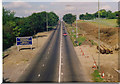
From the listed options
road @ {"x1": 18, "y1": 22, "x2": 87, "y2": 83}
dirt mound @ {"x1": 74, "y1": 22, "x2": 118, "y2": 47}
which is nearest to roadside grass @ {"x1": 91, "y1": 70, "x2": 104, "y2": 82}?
road @ {"x1": 18, "y1": 22, "x2": 87, "y2": 83}

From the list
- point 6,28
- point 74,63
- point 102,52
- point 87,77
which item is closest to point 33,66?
point 74,63

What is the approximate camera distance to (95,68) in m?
28.1

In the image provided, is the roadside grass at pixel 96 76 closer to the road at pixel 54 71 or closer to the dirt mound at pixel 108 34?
the road at pixel 54 71

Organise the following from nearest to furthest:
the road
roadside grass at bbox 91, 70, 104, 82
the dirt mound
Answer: roadside grass at bbox 91, 70, 104, 82 < the road < the dirt mound

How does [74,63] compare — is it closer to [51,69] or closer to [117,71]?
[51,69]

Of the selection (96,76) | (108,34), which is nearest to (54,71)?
(96,76)

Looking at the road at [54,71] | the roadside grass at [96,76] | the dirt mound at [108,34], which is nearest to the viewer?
the roadside grass at [96,76]

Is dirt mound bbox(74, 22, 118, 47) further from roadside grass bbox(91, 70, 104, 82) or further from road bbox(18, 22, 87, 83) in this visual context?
roadside grass bbox(91, 70, 104, 82)

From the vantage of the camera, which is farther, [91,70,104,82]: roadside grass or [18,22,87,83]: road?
[18,22,87,83]: road

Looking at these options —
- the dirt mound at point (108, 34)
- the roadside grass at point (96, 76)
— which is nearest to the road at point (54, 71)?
the roadside grass at point (96, 76)

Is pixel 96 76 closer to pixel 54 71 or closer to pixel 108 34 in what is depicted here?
pixel 54 71

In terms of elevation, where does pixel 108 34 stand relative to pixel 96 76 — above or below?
above

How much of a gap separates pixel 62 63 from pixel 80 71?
19.5ft

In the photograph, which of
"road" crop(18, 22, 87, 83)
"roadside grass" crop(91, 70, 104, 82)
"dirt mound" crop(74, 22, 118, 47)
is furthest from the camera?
"dirt mound" crop(74, 22, 118, 47)
